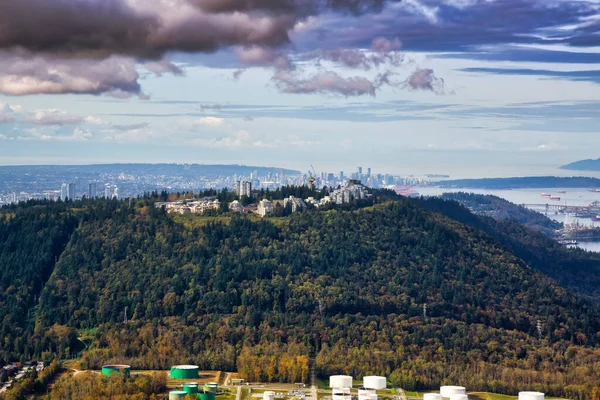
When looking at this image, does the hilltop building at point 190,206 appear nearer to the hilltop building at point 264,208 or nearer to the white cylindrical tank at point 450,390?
the hilltop building at point 264,208

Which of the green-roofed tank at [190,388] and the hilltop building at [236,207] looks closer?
the green-roofed tank at [190,388]

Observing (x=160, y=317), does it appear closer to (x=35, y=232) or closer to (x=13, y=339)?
(x=13, y=339)

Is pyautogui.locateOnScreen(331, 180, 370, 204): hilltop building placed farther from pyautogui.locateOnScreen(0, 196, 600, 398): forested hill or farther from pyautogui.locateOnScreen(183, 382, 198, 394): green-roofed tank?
pyautogui.locateOnScreen(183, 382, 198, 394): green-roofed tank

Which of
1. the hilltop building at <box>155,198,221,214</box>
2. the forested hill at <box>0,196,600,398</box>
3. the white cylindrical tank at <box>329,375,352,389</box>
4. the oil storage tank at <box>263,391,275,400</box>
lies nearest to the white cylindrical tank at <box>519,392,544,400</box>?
the forested hill at <box>0,196,600,398</box>

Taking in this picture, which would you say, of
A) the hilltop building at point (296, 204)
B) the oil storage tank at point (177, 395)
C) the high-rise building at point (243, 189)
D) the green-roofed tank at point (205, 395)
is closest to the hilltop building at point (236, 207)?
the hilltop building at point (296, 204)

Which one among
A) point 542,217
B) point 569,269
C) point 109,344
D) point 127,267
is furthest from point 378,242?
point 542,217

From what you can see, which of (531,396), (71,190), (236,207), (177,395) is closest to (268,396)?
(177,395)

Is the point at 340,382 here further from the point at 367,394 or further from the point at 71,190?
the point at 71,190
